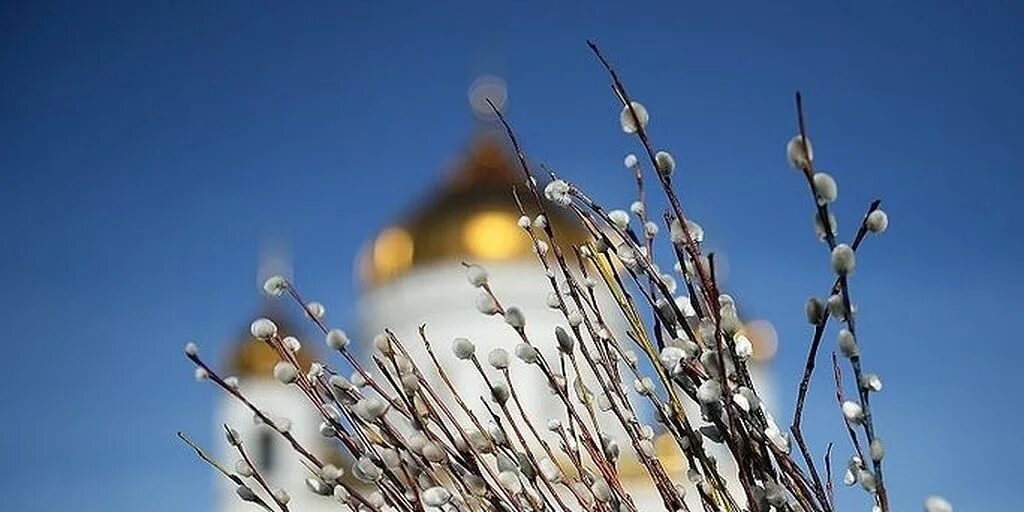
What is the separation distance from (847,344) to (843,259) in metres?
0.09

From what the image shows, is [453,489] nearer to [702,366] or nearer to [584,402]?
[584,402]

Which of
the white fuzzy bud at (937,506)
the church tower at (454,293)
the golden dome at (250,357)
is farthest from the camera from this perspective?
the golden dome at (250,357)

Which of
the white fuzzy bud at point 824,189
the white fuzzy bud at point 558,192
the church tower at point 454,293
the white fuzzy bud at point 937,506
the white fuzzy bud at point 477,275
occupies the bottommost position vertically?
the white fuzzy bud at point 937,506

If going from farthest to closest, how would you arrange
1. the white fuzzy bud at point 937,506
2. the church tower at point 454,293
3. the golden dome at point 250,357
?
the golden dome at point 250,357
the church tower at point 454,293
the white fuzzy bud at point 937,506

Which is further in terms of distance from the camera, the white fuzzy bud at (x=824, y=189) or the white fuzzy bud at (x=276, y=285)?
the white fuzzy bud at (x=276, y=285)

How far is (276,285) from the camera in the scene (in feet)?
4.62

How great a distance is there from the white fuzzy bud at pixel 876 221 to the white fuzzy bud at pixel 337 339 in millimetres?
565

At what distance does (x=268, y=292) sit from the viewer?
1.43 metres

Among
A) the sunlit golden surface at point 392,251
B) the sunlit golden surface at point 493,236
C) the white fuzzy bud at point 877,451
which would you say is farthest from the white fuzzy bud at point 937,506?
the sunlit golden surface at point 392,251

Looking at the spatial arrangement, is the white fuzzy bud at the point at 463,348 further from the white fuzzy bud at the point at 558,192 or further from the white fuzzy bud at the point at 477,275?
the white fuzzy bud at the point at 558,192

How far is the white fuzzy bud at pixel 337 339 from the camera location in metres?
1.32

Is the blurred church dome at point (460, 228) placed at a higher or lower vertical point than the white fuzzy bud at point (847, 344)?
higher

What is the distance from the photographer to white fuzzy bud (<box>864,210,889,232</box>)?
107 cm

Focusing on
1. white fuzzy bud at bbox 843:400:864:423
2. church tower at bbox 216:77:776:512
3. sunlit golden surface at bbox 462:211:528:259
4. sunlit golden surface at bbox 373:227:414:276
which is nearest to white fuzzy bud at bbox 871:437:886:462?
white fuzzy bud at bbox 843:400:864:423
